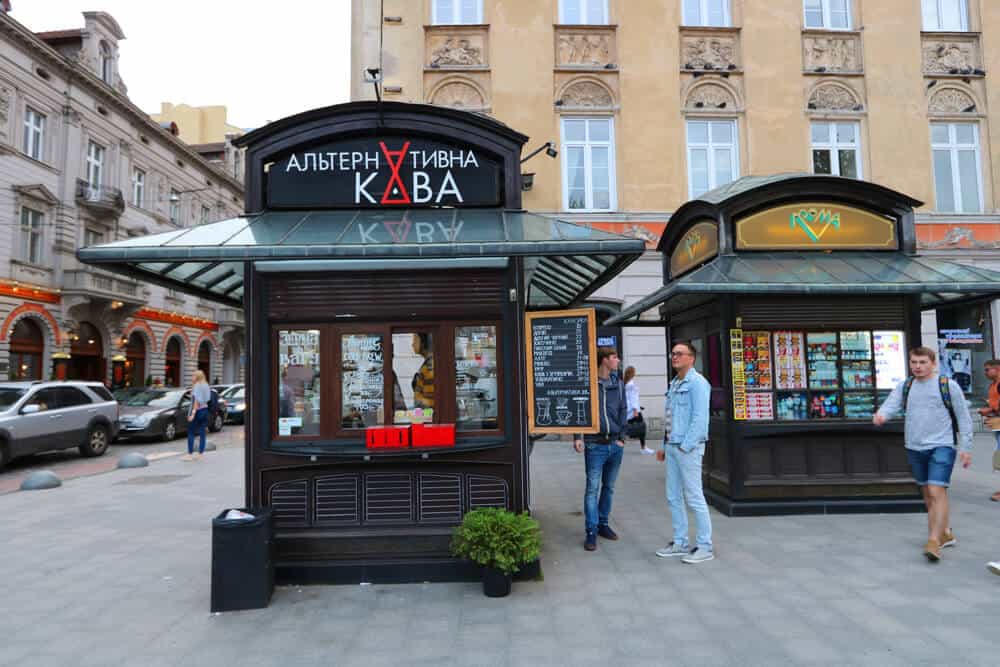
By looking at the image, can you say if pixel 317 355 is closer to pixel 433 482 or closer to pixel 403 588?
pixel 433 482

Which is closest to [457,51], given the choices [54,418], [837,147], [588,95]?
[588,95]

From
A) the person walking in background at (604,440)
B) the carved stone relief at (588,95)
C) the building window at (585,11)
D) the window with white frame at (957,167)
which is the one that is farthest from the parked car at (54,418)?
the window with white frame at (957,167)

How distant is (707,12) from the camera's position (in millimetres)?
16109

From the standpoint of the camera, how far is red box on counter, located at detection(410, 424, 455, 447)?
5.40m

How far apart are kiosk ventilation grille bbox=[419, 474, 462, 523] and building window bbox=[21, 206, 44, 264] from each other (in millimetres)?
25388

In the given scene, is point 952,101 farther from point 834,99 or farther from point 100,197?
point 100,197

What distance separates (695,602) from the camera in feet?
15.7

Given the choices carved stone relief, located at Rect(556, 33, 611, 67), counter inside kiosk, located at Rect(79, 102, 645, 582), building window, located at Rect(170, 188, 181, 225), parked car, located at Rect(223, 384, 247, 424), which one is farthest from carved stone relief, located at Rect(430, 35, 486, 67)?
building window, located at Rect(170, 188, 181, 225)

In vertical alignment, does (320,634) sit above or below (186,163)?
below

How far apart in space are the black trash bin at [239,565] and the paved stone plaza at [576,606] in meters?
0.14

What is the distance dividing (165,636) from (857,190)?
864 centimetres

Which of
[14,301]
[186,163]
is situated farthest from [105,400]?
[186,163]

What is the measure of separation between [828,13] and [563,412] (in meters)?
15.9

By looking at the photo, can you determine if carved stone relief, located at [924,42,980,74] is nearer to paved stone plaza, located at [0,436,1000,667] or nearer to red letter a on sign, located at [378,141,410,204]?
paved stone plaza, located at [0,436,1000,667]
